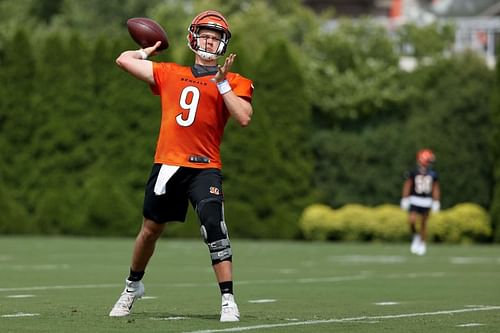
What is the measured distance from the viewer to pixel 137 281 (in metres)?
9.66

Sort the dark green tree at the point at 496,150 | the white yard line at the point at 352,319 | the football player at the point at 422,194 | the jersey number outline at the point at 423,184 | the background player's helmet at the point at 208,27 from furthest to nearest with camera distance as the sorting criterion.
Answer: the dark green tree at the point at 496,150 < the jersey number outline at the point at 423,184 < the football player at the point at 422,194 < the background player's helmet at the point at 208,27 < the white yard line at the point at 352,319

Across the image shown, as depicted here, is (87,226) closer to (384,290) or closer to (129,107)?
(129,107)

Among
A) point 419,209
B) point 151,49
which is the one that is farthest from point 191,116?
point 419,209

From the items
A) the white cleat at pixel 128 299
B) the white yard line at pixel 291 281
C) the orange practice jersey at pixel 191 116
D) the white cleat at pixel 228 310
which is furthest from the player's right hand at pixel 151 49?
the white yard line at pixel 291 281

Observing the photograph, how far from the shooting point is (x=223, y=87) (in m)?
9.23

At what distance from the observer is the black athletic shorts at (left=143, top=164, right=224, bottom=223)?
Result: 9.30 m

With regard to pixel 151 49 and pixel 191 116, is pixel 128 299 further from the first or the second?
pixel 151 49

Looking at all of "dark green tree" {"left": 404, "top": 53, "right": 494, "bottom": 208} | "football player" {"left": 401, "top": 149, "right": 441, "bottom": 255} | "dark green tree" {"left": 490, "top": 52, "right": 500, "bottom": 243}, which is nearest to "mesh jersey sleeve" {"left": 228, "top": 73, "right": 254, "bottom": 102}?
"football player" {"left": 401, "top": 149, "right": 441, "bottom": 255}

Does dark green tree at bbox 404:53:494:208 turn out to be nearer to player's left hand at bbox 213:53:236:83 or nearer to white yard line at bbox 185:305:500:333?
white yard line at bbox 185:305:500:333

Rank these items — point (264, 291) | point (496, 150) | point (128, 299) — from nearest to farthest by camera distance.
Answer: point (128, 299) < point (264, 291) < point (496, 150)

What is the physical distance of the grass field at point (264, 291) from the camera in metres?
9.21

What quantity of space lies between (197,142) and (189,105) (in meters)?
0.28

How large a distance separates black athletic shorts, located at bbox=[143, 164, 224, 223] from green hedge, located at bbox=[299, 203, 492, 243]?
851 inches

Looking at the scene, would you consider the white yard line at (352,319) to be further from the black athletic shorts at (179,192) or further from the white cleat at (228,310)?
the black athletic shorts at (179,192)
